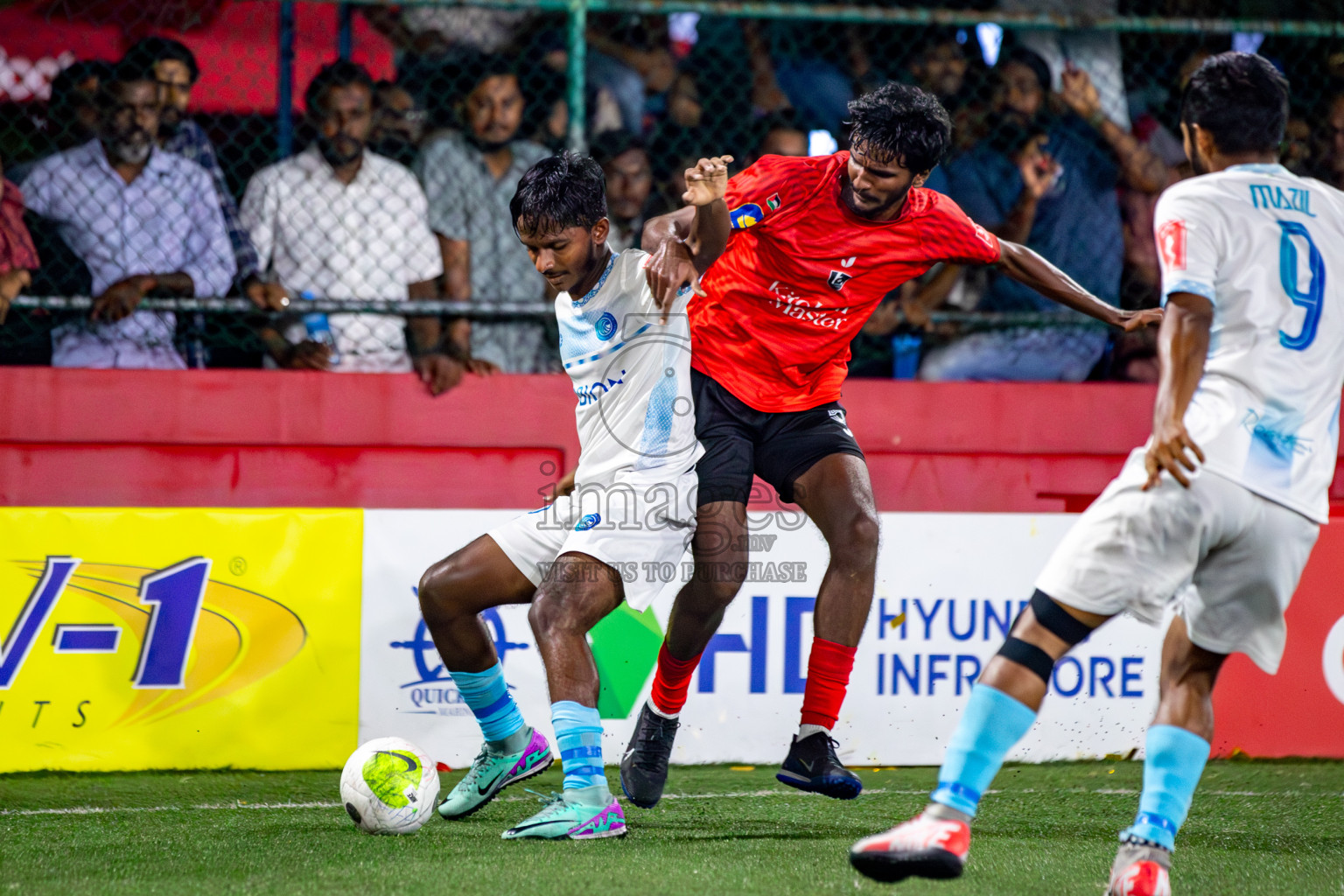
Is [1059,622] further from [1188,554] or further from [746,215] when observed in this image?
[746,215]

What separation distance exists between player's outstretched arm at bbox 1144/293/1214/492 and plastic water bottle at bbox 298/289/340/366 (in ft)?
13.1

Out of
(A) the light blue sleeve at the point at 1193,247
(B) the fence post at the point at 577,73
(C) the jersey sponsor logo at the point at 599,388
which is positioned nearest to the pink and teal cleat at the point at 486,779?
(C) the jersey sponsor logo at the point at 599,388

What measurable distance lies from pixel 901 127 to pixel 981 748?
1764 mm

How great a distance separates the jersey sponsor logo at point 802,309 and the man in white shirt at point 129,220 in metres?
2.87

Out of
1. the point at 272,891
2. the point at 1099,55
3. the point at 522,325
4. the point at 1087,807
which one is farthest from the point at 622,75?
the point at 272,891

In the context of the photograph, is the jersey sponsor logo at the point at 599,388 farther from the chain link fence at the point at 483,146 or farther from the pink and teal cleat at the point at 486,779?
the chain link fence at the point at 483,146

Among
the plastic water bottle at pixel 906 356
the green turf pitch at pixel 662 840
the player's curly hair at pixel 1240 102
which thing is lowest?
the green turf pitch at pixel 662 840

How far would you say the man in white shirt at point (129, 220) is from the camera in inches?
224

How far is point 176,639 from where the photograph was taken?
4980mm

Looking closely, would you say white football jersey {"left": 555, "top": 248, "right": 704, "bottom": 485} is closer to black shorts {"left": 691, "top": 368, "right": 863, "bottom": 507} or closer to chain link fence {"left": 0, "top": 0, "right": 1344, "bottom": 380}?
black shorts {"left": 691, "top": 368, "right": 863, "bottom": 507}

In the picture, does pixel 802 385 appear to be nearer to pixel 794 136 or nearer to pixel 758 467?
pixel 758 467

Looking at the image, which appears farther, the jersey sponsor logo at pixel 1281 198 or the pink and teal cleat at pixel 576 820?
the pink and teal cleat at pixel 576 820

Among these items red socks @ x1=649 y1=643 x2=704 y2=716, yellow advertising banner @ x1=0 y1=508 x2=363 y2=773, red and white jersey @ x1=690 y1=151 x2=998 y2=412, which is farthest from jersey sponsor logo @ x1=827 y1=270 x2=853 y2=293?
yellow advertising banner @ x1=0 y1=508 x2=363 y2=773

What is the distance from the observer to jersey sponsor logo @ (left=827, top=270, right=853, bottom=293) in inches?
156
